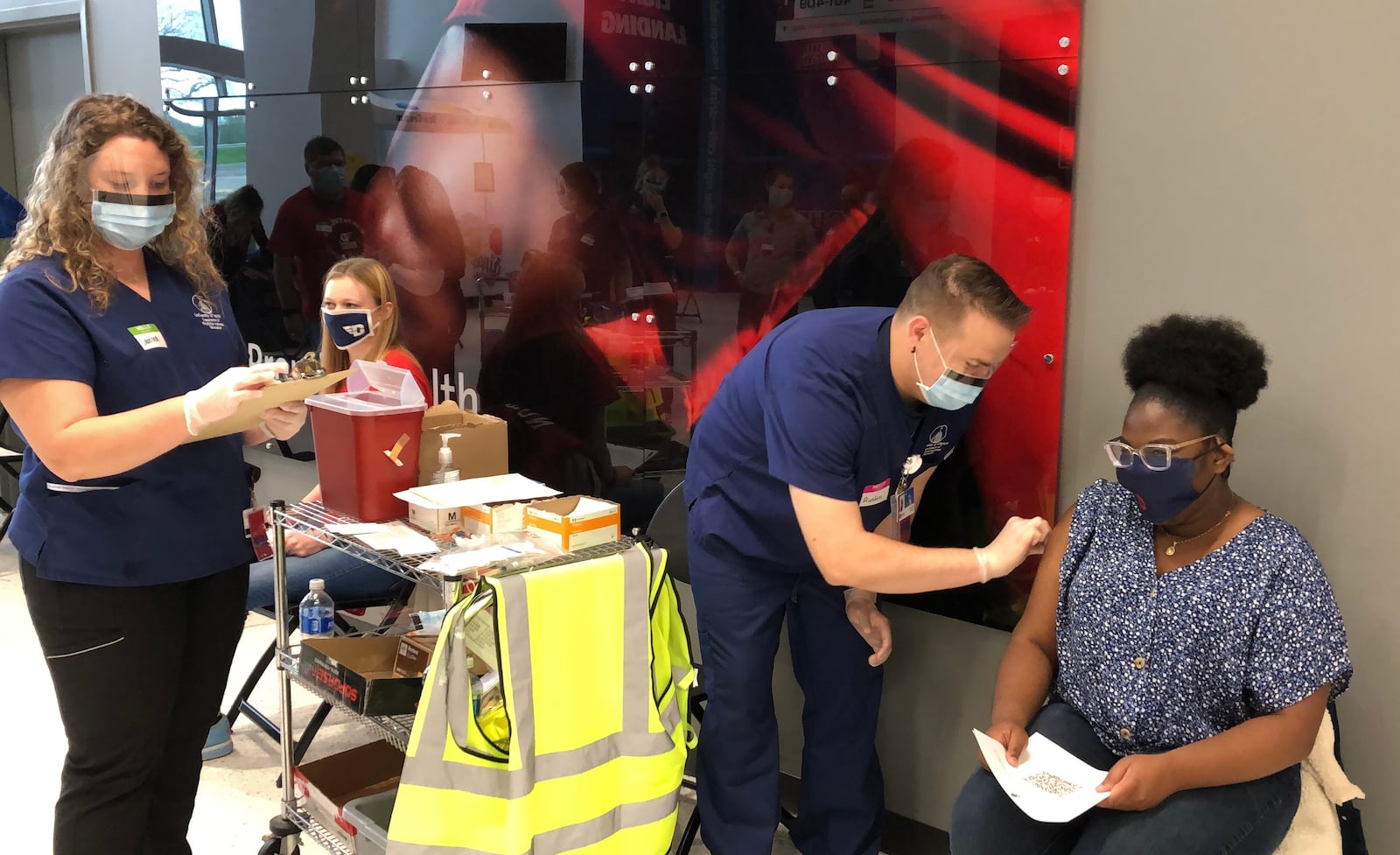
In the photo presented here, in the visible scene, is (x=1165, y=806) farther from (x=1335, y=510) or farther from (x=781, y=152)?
(x=781, y=152)

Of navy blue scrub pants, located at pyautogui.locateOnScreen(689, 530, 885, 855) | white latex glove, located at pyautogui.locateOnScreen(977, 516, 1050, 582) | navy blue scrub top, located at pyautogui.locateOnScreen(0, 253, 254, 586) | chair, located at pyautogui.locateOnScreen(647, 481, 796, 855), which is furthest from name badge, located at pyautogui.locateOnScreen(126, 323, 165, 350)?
white latex glove, located at pyautogui.locateOnScreen(977, 516, 1050, 582)

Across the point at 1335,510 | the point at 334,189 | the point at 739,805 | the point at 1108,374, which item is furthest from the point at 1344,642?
the point at 334,189

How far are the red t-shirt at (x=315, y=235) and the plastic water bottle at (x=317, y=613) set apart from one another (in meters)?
1.65

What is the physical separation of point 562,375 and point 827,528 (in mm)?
1481

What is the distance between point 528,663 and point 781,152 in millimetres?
1375

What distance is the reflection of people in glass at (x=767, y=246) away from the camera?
8.45 ft

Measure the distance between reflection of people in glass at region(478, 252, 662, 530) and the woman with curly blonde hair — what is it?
4.00 feet

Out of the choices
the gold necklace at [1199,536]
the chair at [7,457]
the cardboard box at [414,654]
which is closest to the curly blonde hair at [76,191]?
the cardboard box at [414,654]

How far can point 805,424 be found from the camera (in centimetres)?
197

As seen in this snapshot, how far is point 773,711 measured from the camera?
7.62ft

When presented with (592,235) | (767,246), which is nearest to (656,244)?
(592,235)

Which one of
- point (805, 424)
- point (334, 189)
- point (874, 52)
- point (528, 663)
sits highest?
point (874, 52)

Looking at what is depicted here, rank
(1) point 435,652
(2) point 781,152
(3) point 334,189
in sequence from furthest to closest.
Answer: (3) point 334,189, (2) point 781,152, (1) point 435,652

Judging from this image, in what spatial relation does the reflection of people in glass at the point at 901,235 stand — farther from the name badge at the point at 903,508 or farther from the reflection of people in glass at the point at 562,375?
the reflection of people in glass at the point at 562,375
